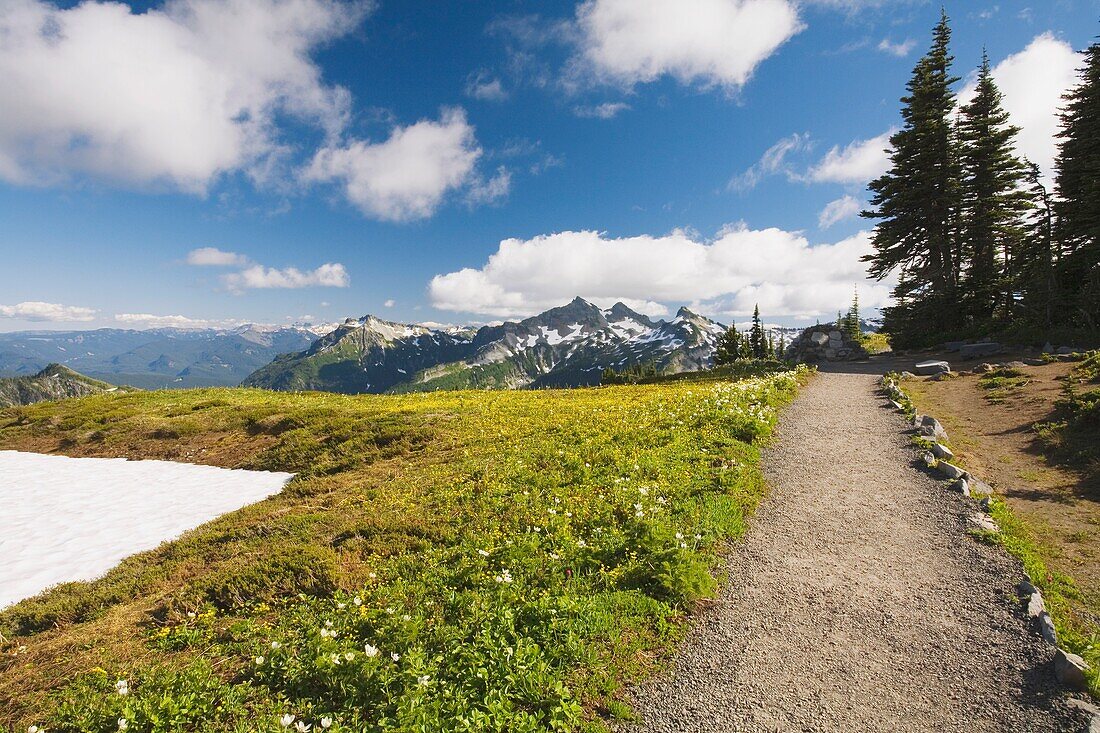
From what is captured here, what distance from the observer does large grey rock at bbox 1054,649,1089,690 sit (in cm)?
539

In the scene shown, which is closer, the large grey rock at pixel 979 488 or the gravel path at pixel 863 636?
the gravel path at pixel 863 636

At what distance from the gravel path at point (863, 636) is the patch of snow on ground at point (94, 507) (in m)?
13.8

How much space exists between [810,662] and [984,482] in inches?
390

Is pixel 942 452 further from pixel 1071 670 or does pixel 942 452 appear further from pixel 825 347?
pixel 825 347

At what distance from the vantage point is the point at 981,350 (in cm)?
3078

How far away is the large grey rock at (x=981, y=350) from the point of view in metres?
30.5

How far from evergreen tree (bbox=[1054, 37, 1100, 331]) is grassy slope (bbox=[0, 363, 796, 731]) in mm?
31177

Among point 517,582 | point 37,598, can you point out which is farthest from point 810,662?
point 37,598

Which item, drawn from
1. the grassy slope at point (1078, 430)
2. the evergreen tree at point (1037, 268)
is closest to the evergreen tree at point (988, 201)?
the evergreen tree at point (1037, 268)

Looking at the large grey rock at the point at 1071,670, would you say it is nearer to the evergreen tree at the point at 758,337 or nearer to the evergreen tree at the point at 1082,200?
the evergreen tree at the point at 1082,200

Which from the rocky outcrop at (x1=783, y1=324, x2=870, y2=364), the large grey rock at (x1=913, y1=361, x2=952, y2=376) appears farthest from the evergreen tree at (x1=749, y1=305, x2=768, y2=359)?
the large grey rock at (x1=913, y1=361, x2=952, y2=376)

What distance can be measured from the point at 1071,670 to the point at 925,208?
51.2 metres

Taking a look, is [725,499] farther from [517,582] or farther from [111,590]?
[111,590]

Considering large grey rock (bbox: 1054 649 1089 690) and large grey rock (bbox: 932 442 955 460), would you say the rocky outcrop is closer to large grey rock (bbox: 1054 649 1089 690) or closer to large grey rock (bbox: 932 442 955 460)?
large grey rock (bbox: 932 442 955 460)
